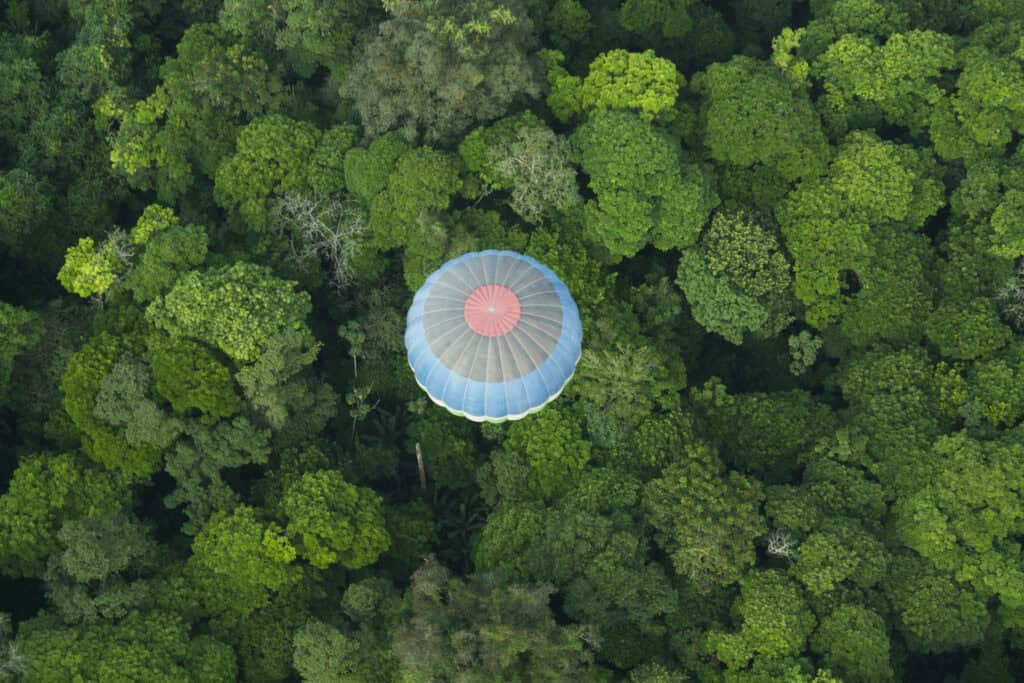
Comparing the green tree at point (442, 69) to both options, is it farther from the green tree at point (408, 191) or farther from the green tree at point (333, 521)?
the green tree at point (333, 521)

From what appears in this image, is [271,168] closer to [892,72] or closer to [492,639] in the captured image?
[492,639]

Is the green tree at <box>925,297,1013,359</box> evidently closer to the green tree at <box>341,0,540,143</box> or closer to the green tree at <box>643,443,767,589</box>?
the green tree at <box>643,443,767,589</box>

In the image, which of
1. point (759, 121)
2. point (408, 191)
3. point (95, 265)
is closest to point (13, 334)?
point (95, 265)

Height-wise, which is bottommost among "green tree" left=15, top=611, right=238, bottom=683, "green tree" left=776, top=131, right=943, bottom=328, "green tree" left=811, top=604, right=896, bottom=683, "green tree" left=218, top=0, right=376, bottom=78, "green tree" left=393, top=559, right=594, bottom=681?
"green tree" left=15, top=611, right=238, bottom=683

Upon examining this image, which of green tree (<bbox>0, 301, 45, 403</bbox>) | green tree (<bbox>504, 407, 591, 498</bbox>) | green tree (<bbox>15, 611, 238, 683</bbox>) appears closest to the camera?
green tree (<bbox>15, 611, 238, 683</bbox>)

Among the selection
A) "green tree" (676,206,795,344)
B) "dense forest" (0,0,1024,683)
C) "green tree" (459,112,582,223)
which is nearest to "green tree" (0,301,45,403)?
"dense forest" (0,0,1024,683)

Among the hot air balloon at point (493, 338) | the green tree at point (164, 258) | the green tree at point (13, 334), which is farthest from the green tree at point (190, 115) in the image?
the hot air balloon at point (493, 338)
